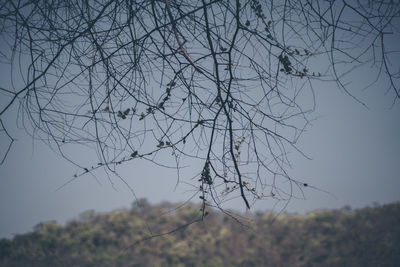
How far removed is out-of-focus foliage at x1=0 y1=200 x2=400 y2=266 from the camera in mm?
8820

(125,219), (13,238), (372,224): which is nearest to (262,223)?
(372,224)

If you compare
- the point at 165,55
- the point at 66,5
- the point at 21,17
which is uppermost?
the point at 66,5

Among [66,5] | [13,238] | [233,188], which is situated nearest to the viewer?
[233,188]

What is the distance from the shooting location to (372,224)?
9250mm

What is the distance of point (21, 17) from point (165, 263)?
9.27m

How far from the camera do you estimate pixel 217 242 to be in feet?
32.2

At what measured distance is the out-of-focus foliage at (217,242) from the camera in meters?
8.82

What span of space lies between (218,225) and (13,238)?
6.98 meters

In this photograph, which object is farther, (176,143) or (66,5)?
(66,5)

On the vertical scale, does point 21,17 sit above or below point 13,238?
below

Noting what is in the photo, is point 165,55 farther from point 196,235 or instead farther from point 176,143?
point 196,235

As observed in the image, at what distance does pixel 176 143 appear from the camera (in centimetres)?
160

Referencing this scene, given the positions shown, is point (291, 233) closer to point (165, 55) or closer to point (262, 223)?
point (262, 223)

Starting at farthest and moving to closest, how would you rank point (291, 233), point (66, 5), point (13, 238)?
point (291, 233) < point (13, 238) < point (66, 5)
